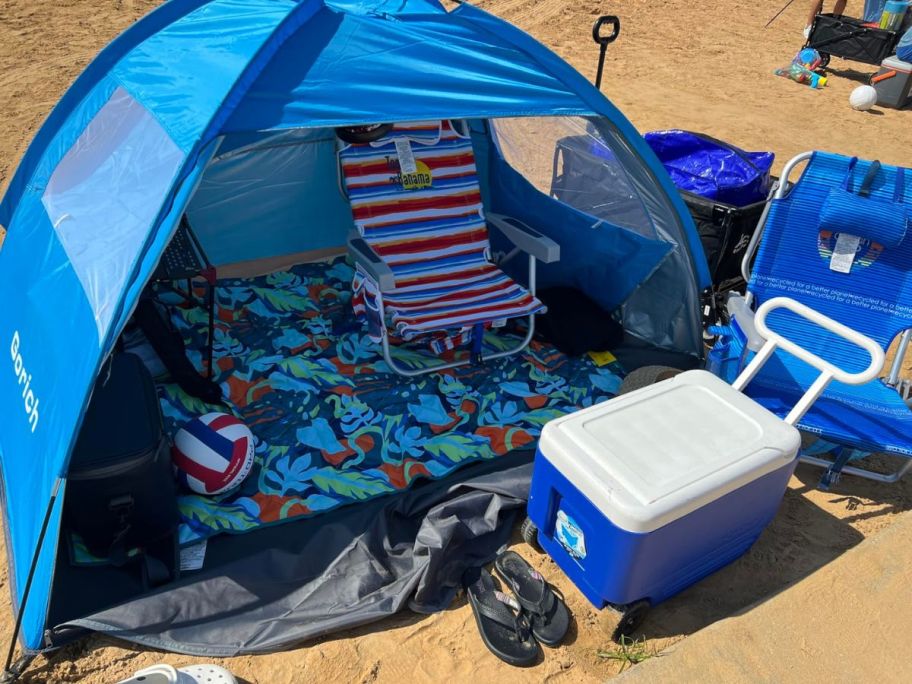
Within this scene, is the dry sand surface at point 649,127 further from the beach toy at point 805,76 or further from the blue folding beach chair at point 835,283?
the blue folding beach chair at point 835,283

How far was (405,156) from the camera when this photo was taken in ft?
12.4

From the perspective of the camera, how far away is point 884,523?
9.63ft

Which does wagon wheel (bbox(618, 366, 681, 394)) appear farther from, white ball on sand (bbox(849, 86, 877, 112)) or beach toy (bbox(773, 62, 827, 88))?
beach toy (bbox(773, 62, 827, 88))

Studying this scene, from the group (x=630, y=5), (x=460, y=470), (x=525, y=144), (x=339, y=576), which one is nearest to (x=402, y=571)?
(x=339, y=576)

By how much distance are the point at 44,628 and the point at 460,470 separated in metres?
1.54

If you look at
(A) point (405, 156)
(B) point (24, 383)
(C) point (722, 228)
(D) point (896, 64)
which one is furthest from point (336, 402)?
(D) point (896, 64)

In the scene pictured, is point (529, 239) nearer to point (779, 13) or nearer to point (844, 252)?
point (844, 252)

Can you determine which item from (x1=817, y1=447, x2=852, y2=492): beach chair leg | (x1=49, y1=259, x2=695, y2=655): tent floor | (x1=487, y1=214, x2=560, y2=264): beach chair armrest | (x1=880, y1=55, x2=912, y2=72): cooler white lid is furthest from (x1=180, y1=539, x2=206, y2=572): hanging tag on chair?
(x1=880, y1=55, x2=912, y2=72): cooler white lid

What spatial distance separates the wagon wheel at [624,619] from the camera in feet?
7.66

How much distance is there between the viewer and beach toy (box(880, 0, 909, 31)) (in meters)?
8.30

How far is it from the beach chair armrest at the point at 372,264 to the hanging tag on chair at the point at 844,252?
196 centimetres

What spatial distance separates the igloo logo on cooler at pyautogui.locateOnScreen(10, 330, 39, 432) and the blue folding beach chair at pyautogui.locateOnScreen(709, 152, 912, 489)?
2.58 m

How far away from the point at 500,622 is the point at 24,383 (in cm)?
186

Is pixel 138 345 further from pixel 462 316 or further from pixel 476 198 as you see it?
pixel 476 198
